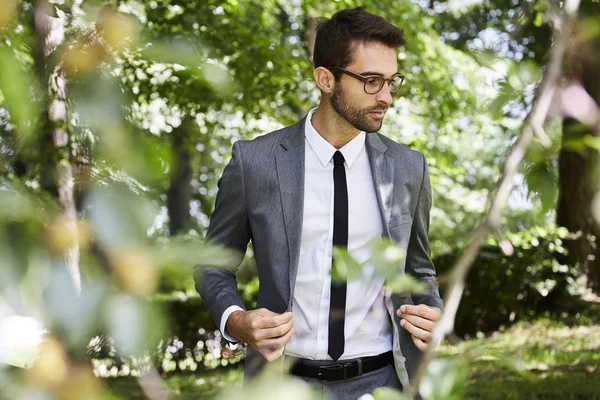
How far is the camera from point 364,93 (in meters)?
2.79

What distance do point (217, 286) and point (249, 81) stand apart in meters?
5.60

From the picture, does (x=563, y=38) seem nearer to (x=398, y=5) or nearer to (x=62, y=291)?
(x=62, y=291)

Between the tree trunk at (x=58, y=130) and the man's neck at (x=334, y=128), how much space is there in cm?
203

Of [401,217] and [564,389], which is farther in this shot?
[564,389]

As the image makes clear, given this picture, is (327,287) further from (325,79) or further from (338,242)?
(325,79)

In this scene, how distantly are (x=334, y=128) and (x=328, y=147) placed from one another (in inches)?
4.6

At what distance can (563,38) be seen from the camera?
2.57 ft

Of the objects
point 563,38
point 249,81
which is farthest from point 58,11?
point 249,81

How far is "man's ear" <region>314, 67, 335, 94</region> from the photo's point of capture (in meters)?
2.95

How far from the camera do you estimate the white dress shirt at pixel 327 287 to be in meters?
2.56

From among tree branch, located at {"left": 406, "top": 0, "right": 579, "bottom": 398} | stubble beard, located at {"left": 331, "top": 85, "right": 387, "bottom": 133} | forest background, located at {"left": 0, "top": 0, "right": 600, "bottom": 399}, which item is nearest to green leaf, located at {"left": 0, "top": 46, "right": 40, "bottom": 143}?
forest background, located at {"left": 0, "top": 0, "right": 600, "bottom": 399}

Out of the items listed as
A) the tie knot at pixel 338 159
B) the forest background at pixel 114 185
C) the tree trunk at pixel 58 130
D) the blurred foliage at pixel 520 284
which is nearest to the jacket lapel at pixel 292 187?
the tie knot at pixel 338 159

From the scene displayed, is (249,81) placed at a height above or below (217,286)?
below

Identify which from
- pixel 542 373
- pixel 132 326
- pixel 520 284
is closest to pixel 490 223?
pixel 132 326
